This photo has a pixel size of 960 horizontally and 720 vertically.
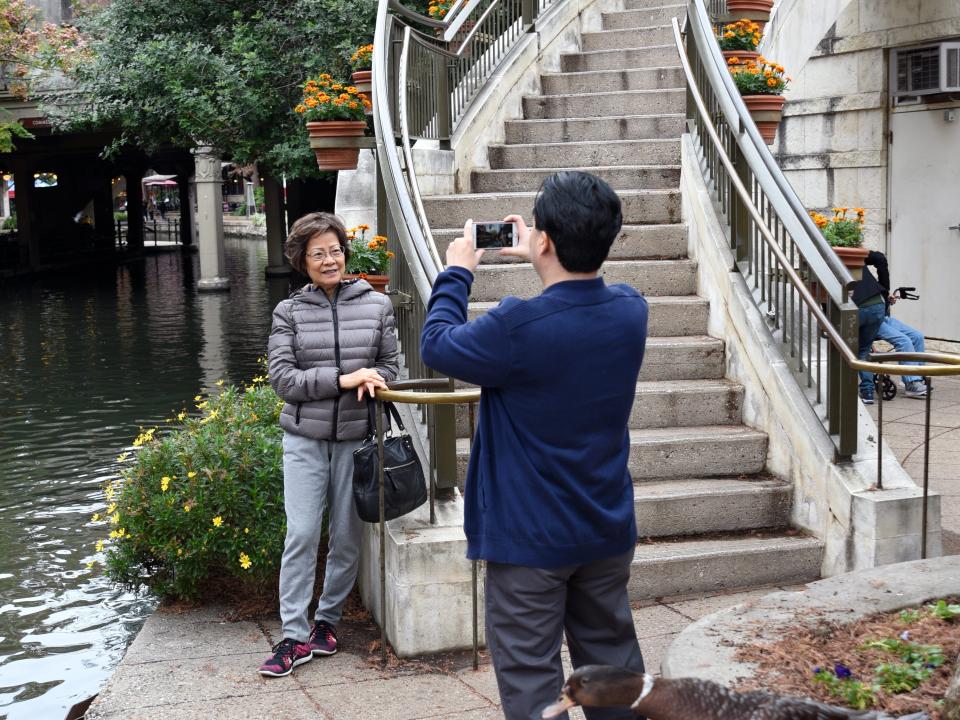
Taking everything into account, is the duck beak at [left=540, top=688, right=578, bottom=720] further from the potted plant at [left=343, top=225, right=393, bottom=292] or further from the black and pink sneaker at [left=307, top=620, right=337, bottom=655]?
the potted plant at [left=343, top=225, right=393, bottom=292]

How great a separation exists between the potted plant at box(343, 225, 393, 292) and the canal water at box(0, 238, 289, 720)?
231 cm

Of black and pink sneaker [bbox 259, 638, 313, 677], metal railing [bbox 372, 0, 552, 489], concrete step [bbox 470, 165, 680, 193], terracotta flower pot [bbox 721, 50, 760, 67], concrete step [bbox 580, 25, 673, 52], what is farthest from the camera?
concrete step [bbox 580, 25, 673, 52]

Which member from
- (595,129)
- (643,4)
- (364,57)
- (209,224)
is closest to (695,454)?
(595,129)

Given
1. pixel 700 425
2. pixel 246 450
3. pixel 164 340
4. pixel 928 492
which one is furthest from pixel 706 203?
pixel 164 340

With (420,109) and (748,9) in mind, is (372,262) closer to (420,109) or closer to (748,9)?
(420,109)

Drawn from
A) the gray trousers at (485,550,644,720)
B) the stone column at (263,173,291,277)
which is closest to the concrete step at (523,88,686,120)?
the gray trousers at (485,550,644,720)

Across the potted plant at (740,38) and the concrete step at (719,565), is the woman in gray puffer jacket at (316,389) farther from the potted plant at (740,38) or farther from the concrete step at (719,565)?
the potted plant at (740,38)

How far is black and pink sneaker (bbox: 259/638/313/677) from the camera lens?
15.6 ft

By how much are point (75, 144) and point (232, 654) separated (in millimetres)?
33213

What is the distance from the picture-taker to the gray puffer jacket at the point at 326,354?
4.82 meters

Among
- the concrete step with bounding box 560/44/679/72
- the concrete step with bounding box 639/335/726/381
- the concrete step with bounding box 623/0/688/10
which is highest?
the concrete step with bounding box 623/0/688/10

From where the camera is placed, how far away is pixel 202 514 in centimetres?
548

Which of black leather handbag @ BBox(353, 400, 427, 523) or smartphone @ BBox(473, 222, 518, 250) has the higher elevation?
smartphone @ BBox(473, 222, 518, 250)

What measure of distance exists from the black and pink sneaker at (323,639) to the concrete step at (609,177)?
4461mm
